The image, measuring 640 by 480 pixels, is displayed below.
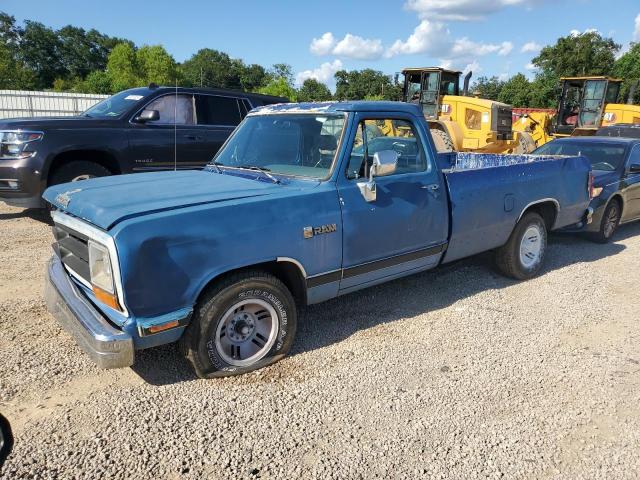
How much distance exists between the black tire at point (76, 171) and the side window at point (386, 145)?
15.0 ft

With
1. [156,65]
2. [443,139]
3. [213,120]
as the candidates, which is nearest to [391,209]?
[213,120]

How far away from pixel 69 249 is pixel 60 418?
1.18 m

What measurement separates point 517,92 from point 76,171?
56145 mm

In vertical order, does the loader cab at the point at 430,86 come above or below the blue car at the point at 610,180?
above

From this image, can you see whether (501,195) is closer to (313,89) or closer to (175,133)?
(175,133)

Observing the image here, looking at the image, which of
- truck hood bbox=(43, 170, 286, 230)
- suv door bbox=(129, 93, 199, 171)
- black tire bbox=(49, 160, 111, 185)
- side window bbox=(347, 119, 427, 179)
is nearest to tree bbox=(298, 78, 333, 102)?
suv door bbox=(129, 93, 199, 171)

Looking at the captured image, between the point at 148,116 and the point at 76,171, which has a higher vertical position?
the point at 148,116

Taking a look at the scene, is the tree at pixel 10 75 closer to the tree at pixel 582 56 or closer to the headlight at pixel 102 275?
the headlight at pixel 102 275

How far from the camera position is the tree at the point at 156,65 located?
218 feet

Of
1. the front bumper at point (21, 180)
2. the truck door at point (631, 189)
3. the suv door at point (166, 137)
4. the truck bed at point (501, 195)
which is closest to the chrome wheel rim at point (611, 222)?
the truck door at point (631, 189)

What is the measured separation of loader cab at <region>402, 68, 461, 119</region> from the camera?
49.9 ft

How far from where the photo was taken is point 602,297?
534cm

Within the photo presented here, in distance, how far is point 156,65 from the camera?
220 feet

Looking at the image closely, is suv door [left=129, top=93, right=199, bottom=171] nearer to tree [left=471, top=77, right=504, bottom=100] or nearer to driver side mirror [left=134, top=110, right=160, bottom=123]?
driver side mirror [left=134, top=110, right=160, bottom=123]
